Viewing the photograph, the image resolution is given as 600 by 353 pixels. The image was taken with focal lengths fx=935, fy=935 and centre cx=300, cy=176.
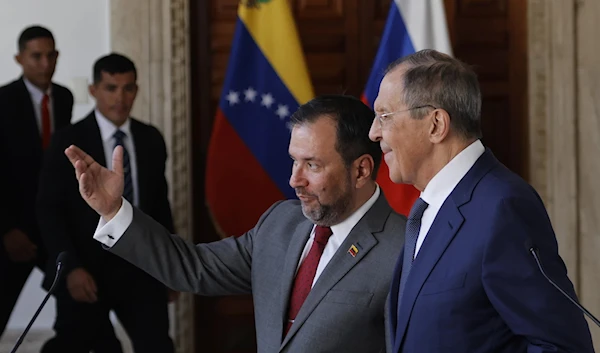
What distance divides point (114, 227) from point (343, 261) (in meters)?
0.61

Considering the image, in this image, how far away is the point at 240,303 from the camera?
204 inches

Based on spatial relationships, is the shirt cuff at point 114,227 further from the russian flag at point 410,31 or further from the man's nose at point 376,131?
the russian flag at point 410,31

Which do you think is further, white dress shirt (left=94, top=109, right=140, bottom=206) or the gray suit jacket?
white dress shirt (left=94, top=109, right=140, bottom=206)

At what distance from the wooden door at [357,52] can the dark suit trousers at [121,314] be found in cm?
100

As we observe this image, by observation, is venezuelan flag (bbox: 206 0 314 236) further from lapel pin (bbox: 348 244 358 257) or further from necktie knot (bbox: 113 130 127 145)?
lapel pin (bbox: 348 244 358 257)

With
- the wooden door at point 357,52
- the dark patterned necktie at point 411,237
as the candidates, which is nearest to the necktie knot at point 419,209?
the dark patterned necktie at point 411,237

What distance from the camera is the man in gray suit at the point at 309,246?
2.40 metres

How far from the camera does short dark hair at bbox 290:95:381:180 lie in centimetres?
257

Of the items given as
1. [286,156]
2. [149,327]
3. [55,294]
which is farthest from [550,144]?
[55,294]

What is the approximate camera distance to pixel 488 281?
1724mm

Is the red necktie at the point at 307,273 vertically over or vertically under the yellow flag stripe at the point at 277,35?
under

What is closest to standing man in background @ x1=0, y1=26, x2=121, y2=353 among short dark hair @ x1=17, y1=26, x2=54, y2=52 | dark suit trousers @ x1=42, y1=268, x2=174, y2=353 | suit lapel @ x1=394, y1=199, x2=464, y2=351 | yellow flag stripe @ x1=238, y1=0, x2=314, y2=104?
short dark hair @ x1=17, y1=26, x2=54, y2=52

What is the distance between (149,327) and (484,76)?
229 cm

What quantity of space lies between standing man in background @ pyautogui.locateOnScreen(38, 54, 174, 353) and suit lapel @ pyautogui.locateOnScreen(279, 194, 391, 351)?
180cm
